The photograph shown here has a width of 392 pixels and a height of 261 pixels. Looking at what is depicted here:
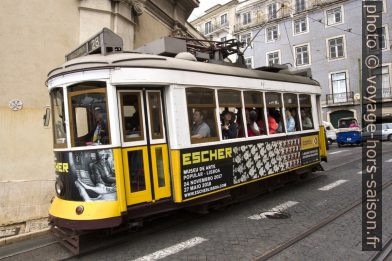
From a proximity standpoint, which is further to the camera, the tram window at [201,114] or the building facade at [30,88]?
the building facade at [30,88]

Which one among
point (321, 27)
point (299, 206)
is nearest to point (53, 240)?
point (299, 206)

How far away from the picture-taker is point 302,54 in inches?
1436

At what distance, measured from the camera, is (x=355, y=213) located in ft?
21.3

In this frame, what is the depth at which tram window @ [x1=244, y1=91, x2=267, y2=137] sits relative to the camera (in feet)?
23.3

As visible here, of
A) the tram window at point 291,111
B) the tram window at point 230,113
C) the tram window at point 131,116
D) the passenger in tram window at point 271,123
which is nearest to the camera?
the tram window at point 131,116

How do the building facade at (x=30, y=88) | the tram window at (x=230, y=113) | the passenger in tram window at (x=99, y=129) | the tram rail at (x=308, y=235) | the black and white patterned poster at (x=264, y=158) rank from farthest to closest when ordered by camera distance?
1. the building facade at (x=30, y=88)
2. the black and white patterned poster at (x=264, y=158)
3. the tram window at (x=230, y=113)
4. the passenger in tram window at (x=99, y=129)
5. the tram rail at (x=308, y=235)

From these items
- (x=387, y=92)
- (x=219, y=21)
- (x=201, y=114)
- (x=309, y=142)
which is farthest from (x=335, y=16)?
(x=201, y=114)

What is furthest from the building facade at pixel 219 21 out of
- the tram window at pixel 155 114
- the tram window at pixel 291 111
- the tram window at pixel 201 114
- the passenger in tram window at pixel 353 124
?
the tram window at pixel 155 114

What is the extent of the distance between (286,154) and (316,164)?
80.1 inches

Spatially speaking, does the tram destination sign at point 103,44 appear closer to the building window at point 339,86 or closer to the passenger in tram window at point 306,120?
the passenger in tram window at point 306,120

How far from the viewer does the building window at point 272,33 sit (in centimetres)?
3825

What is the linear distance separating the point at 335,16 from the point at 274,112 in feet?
99.9

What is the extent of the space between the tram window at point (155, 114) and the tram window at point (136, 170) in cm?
42

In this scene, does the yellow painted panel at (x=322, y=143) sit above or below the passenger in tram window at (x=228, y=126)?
below
